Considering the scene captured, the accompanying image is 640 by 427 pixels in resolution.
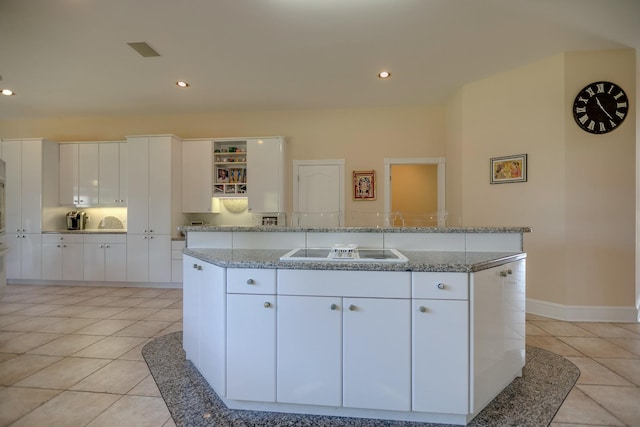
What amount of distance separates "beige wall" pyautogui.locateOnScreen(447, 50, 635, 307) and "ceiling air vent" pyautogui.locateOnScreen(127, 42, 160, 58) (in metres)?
3.93

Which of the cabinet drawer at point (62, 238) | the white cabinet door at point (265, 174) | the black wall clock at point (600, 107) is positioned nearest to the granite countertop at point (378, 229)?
the black wall clock at point (600, 107)

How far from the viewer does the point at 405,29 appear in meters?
2.84

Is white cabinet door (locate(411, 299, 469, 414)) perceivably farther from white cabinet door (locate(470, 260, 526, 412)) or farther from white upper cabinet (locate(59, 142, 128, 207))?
white upper cabinet (locate(59, 142, 128, 207))

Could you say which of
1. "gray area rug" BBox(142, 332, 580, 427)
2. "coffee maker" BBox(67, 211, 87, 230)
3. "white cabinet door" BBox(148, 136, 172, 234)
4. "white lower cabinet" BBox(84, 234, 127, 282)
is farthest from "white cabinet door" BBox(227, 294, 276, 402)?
"coffee maker" BBox(67, 211, 87, 230)

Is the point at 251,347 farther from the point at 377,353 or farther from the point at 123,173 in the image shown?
the point at 123,173

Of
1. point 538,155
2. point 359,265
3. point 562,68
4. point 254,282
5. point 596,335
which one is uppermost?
point 562,68

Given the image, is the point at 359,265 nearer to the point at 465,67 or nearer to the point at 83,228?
the point at 465,67

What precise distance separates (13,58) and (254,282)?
3.88m

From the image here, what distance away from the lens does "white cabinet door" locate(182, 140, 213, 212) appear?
5004 mm

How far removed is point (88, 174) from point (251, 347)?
4914 mm

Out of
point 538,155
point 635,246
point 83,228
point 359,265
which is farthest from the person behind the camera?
point 83,228

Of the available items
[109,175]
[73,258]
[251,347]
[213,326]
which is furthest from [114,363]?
[109,175]

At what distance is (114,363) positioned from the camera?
242cm

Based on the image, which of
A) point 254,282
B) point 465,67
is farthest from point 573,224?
point 254,282
